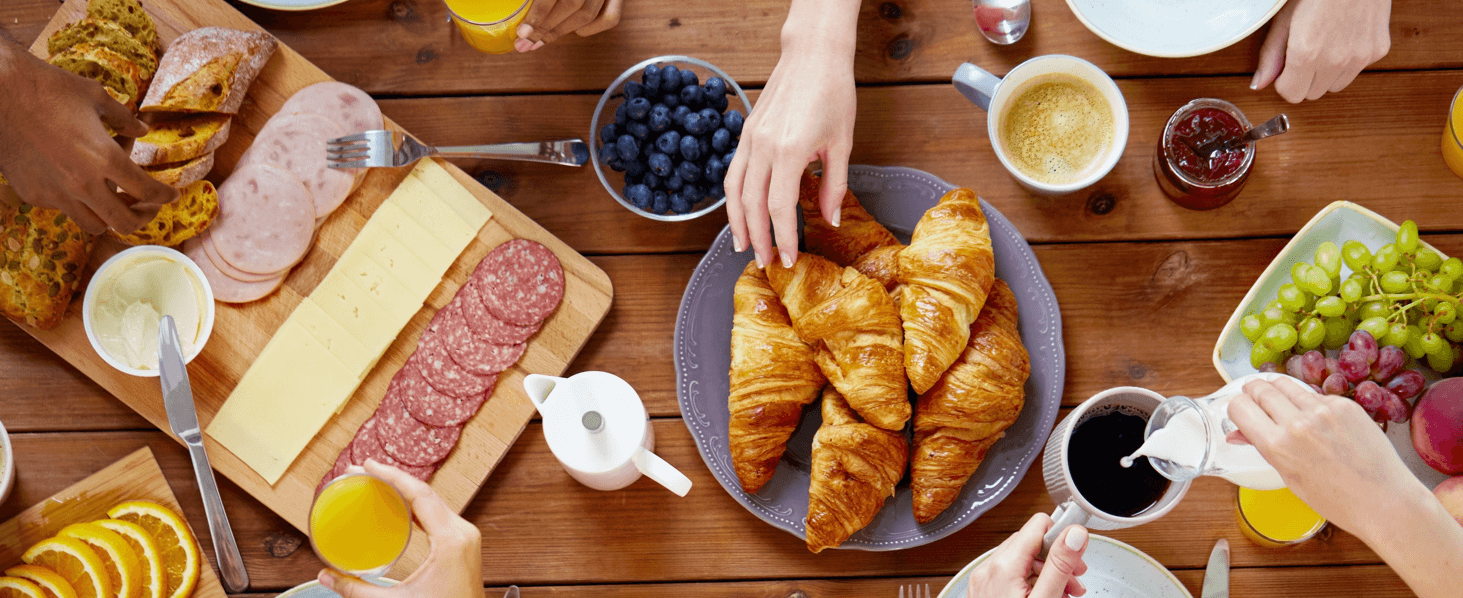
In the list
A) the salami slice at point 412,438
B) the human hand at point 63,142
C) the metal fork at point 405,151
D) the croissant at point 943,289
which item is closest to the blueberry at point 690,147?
the metal fork at point 405,151

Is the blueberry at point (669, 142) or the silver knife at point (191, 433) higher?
the blueberry at point (669, 142)

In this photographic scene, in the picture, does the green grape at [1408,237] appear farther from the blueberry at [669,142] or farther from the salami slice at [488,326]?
the salami slice at [488,326]

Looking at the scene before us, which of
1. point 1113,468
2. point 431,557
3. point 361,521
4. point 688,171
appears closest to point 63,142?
point 361,521

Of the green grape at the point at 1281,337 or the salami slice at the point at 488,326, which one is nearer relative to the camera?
the green grape at the point at 1281,337

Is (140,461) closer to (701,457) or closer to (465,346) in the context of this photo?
(465,346)

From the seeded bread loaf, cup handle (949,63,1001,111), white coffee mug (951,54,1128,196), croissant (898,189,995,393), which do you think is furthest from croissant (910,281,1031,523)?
the seeded bread loaf

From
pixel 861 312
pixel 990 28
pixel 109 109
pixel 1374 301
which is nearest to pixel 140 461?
pixel 109 109
